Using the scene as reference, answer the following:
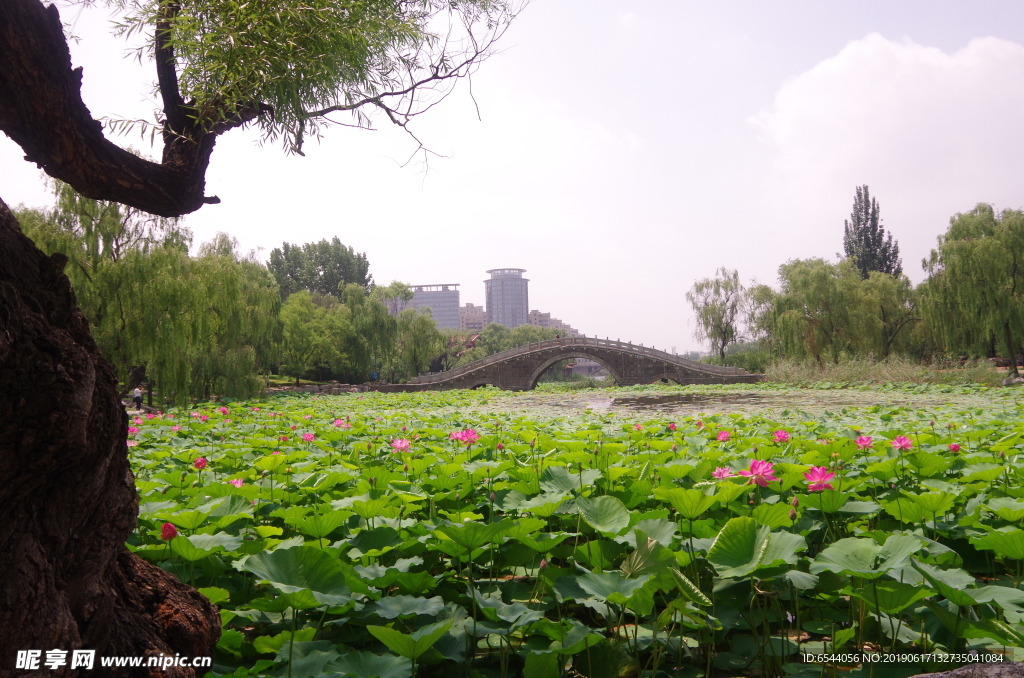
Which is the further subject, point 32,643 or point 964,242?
point 964,242

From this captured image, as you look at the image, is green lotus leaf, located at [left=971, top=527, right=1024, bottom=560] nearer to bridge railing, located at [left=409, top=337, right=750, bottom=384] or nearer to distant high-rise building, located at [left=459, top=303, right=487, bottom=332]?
bridge railing, located at [left=409, top=337, right=750, bottom=384]

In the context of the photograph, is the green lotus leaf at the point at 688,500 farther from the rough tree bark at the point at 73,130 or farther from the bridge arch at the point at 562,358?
the bridge arch at the point at 562,358

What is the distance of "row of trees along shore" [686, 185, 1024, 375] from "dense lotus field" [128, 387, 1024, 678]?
17.0m

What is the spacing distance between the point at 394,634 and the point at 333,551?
56 cm

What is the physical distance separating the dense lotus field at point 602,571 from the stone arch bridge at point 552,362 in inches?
987

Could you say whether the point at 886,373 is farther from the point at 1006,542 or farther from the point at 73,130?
the point at 73,130

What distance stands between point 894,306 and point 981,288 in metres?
7.02

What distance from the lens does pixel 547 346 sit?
1164 inches

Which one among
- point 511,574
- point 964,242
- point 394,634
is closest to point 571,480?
point 511,574

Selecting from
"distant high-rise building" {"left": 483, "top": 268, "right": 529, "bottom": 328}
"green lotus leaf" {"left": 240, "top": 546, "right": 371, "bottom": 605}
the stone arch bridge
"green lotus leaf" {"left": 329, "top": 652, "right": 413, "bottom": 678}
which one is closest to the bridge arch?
the stone arch bridge

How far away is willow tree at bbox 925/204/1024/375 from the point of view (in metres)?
15.2

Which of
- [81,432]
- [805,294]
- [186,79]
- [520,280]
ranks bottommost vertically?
[81,432]

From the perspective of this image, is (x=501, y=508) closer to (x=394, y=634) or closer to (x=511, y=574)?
(x=511, y=574)

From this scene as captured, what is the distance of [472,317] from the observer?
137375mm
